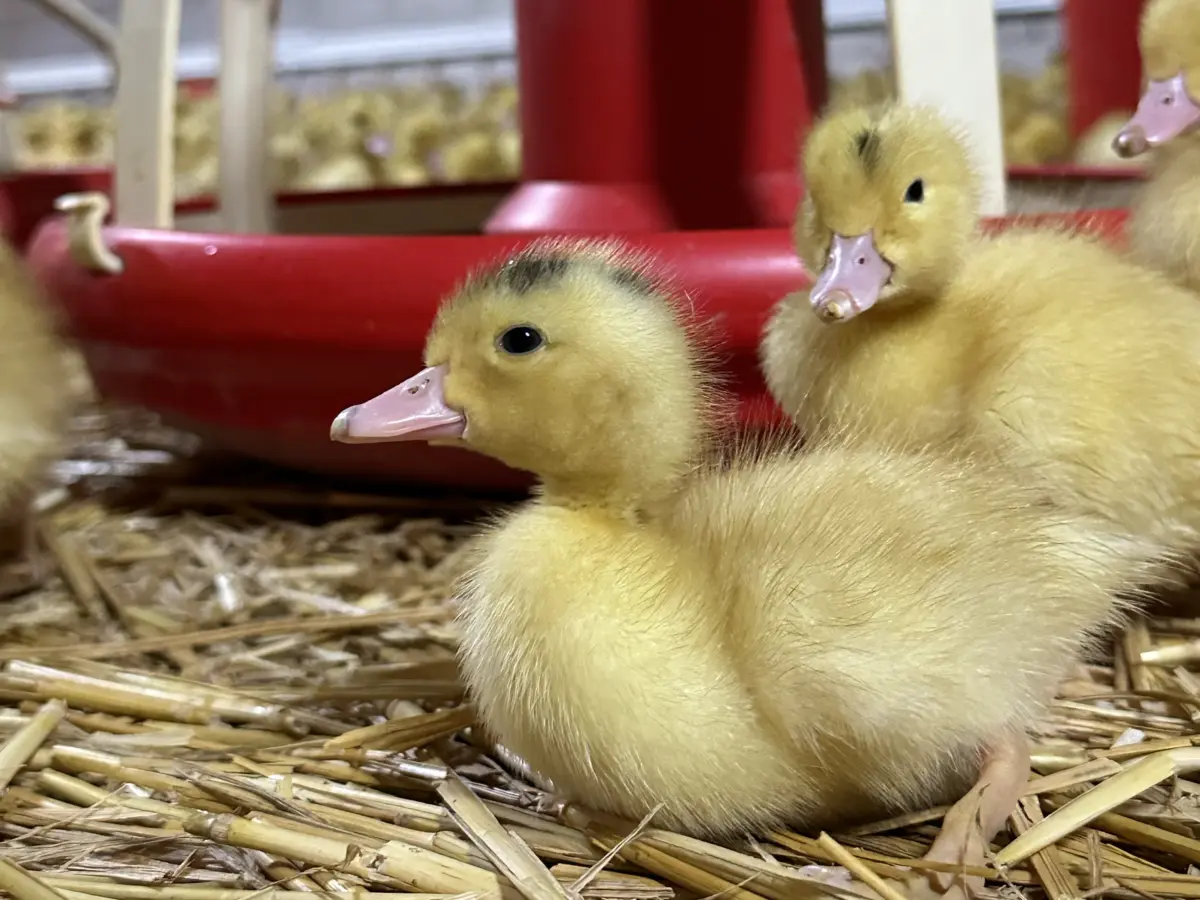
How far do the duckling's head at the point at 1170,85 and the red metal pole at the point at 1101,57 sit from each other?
1.76 m

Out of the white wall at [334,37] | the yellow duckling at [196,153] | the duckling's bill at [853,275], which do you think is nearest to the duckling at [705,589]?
the duckling's bill at [853,275]

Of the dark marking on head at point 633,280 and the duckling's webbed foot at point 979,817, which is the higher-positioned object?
the dark marking on head at point 633,280

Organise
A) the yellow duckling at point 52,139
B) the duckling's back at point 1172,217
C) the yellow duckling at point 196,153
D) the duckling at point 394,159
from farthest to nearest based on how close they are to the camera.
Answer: the yellow duckling at point 52,139, the duckling at point 394,159, the yellow duckling at point 196,153, the duckling's back at point 1172,217

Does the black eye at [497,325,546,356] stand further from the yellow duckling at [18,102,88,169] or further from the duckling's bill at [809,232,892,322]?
the yellow duckling at [18,102,88,169]

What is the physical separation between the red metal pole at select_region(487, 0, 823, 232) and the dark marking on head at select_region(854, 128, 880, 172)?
2.28ft

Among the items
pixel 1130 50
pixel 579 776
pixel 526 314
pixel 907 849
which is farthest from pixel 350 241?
pixel 1130 50

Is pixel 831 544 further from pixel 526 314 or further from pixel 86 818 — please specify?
pixel 86 818

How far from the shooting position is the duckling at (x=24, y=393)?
1095 millimetres

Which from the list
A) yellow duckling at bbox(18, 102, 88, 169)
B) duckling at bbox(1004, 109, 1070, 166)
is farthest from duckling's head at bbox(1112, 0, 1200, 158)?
yellow duckling at bbox(18, 102, 88, 169)

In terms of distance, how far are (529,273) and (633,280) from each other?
0.20ft

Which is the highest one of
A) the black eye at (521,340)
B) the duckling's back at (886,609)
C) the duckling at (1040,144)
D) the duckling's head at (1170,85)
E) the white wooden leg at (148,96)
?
the duckling at (1040,144)

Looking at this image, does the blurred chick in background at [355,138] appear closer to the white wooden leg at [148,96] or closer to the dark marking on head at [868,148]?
the white wooden leg at [148,96]

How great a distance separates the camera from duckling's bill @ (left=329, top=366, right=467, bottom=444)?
24.7 inches

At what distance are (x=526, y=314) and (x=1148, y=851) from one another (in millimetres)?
456
